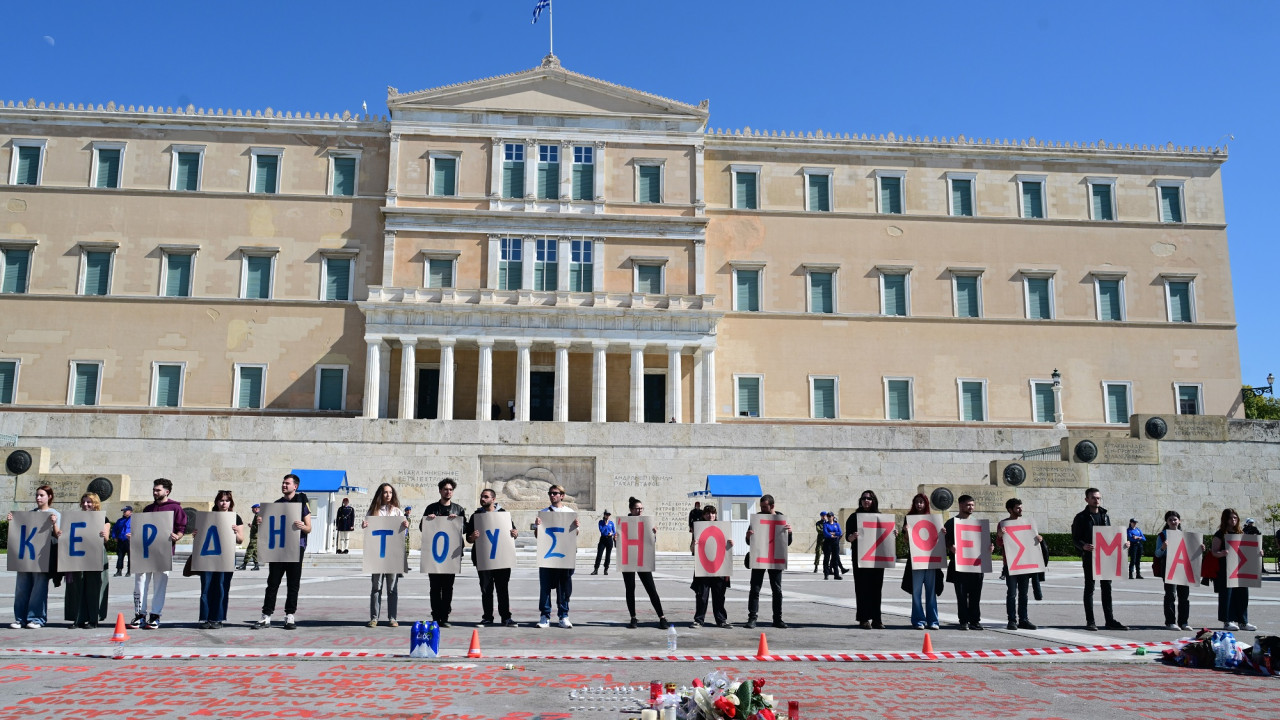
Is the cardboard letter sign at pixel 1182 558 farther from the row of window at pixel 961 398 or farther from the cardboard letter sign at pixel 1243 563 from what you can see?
the row of window at pixel 961 398

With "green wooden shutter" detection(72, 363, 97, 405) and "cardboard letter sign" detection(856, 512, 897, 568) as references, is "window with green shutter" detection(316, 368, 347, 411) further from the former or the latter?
"cardboard letter sign" detection(856, 512, 897, 568)

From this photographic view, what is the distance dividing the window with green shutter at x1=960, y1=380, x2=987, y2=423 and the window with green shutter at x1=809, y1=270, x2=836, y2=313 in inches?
268

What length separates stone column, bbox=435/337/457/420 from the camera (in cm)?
4038

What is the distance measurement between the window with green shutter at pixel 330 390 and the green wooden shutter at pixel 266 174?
8.50m

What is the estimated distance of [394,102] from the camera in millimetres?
43969

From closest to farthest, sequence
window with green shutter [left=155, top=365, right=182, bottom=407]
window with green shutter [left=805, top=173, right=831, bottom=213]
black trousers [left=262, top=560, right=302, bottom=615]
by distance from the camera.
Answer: black trousers [left=262, top=560, right=302, bottom=615]
window with green shutter [left=155, top=365, right=182, bottom=407]
window with green shutter [left=805, top=173, right=831, bottom=213]

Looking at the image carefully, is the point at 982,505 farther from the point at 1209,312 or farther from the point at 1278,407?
the point at 1278,407

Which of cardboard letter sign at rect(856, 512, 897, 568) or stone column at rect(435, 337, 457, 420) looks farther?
stone column at rect(435, 337, 457, 420)

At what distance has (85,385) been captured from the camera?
4203 cm

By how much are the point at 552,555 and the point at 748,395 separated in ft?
102

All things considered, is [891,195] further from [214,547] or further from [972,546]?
[214,547]

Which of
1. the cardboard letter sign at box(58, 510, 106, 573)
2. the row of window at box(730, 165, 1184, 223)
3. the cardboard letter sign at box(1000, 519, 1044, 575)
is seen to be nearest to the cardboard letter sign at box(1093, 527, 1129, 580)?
the cardboard letter sign at box(1000, 519, 1044, 575)

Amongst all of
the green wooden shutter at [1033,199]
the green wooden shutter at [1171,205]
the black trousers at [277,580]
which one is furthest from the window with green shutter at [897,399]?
the black trousers at [277,580]

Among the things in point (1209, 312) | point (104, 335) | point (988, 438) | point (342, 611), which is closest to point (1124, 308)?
point (1209, 312)
